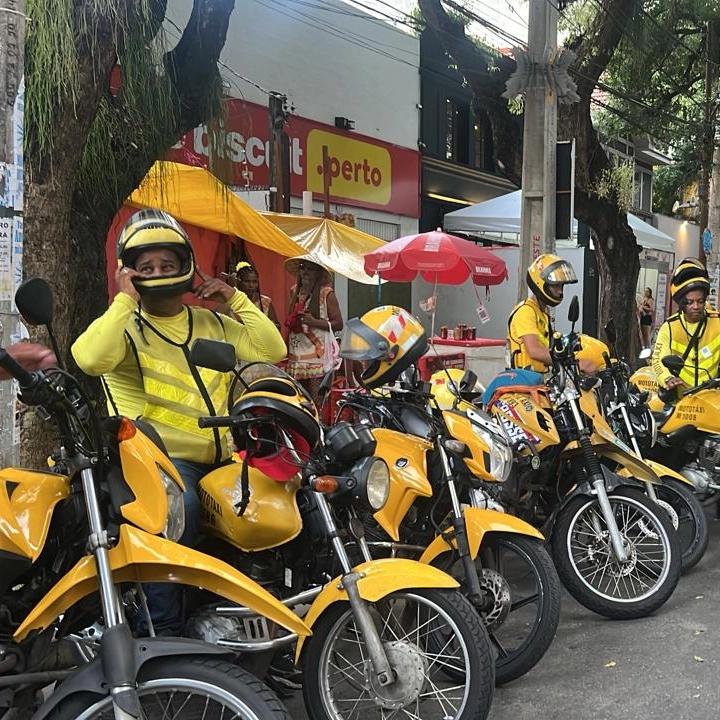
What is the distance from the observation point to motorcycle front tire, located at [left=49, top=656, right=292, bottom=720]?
217cm

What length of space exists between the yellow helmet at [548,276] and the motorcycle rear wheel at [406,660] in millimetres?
3037

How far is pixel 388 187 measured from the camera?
54.8 feet

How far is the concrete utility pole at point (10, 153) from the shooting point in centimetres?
337

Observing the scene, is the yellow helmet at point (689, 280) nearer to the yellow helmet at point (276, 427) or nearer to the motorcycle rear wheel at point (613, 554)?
the motorcycle rear wheel at point (613, 554)

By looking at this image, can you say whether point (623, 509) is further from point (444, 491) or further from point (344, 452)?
point (344, 452)

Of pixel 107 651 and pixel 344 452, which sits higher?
pixel 344 452

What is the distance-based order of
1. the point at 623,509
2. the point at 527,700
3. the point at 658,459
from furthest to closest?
the point at 658,459, the point at 623,509, the point at 527,700

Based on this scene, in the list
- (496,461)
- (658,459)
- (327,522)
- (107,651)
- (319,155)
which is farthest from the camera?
(319,155)

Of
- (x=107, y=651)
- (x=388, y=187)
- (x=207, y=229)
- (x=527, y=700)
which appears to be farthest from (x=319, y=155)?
(x=107, y=651)

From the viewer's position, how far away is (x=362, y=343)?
377cm

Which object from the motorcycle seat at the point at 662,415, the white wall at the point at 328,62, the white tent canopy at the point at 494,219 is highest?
the white wall at the point at 328,62

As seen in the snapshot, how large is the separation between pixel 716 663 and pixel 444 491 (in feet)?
5.34

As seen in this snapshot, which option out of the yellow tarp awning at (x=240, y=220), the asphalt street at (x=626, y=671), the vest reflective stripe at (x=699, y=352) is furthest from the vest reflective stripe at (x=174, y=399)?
the vest reflective stripe at (x=699, y=352)

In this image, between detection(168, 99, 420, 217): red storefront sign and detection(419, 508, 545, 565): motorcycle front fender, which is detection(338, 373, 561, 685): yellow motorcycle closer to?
detection(419, 508, 545, 565): motorcycle front fender
